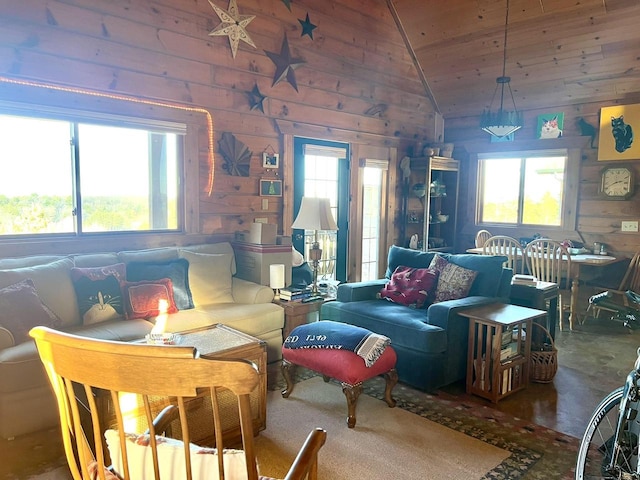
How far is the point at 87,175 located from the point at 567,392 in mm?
3908

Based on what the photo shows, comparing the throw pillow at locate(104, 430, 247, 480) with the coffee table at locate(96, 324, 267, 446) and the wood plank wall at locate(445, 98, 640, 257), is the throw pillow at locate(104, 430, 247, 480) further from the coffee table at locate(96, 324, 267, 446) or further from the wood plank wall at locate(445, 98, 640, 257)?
the wood plank wall at locate(445, 98, 640, 257)

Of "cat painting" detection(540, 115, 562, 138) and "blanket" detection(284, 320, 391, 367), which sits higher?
"cat painting" detection(540, 115, 562, 138)

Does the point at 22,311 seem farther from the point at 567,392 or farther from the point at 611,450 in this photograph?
the point at 567,392

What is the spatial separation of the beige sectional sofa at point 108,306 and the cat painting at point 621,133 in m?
4.28

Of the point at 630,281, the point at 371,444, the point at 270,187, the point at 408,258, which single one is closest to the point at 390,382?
the point at 371,444

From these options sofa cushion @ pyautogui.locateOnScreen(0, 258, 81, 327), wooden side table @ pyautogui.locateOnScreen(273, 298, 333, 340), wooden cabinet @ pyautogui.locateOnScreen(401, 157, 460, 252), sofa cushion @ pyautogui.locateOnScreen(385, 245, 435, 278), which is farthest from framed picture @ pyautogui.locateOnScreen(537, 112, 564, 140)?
sofa cushion @ pyautogui.locateOnScreen(0, 258, 81, 327)

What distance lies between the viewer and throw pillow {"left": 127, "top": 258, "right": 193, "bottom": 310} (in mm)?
3533

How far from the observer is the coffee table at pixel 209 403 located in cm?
229

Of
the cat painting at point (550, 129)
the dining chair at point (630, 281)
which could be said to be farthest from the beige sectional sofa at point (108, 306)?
the cat painting at point (550, 129)

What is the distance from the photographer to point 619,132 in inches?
210

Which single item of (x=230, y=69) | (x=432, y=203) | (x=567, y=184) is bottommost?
(x=432, y=203)

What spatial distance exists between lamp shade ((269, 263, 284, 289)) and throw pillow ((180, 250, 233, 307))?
378 millimetres

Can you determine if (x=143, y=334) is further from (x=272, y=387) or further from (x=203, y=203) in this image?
(x=203, y=203)

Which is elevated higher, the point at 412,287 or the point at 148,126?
the point at 148,126
